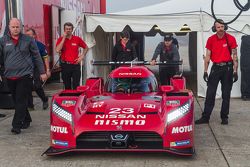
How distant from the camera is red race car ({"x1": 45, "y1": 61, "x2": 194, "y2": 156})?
Answer: 572 cm

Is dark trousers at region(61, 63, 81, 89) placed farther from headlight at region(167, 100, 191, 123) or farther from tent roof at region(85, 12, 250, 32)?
headlight at region(167, 100, 191, 123)

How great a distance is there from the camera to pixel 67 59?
30.8 ft

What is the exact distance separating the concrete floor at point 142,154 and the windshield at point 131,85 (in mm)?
1001

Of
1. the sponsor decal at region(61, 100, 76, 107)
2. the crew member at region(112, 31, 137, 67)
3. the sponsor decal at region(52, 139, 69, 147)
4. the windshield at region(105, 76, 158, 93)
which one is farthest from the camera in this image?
the crew member at region(112, 31, 137, 67)

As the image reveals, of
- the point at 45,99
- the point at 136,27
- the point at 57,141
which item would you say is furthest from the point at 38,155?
the point at 136,27

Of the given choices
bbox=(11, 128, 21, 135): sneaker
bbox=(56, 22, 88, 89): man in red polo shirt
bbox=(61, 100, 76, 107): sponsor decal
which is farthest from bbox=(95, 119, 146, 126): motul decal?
bbox=(56, 22, 88, 89): man in red polo shirt

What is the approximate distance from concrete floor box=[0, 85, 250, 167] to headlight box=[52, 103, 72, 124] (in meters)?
0.47

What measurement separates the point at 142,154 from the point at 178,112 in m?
0.68

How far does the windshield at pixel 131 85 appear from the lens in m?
7.16

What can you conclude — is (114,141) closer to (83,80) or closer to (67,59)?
(67,59)

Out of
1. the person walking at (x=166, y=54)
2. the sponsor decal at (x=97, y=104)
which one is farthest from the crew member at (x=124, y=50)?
the sponsor decal at (x=97, y=104)

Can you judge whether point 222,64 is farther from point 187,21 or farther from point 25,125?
point 25,125

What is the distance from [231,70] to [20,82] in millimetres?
3389

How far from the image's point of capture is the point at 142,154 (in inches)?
238
